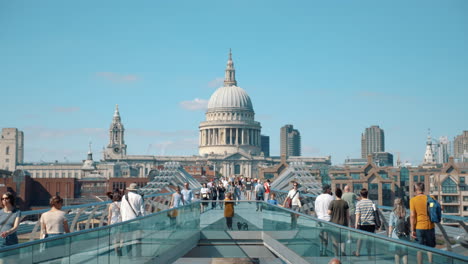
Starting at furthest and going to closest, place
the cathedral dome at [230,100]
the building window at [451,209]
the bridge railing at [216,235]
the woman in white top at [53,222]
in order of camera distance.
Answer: the cathedral dome at [230,100]
the building window at [451,209]
the woman in white top at [53,222]
the bridge railing at [216,235]

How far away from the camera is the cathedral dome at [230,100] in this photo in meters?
192

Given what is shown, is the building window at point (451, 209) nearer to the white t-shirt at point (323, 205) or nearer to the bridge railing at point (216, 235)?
the bridge railing at point (216, 235)

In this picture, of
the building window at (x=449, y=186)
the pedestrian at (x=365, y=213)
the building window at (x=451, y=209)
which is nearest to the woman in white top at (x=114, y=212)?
the pedestrian at (x=365, y=213)

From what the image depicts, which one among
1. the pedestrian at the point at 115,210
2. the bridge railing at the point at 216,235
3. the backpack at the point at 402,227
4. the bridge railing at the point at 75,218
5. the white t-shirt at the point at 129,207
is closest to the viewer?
the bridge railing at the point at 216,235

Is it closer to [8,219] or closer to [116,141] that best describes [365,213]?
[8,219]

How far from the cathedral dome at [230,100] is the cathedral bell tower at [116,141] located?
24922 millimetres

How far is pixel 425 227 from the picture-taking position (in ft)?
34.0

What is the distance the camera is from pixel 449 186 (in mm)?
77000

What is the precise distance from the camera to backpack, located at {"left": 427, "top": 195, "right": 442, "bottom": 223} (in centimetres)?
1023

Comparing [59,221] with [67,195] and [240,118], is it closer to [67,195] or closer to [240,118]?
[67,195]

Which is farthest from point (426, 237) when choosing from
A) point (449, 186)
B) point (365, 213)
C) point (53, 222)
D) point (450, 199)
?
point (449, 186)

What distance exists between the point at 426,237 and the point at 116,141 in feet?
609

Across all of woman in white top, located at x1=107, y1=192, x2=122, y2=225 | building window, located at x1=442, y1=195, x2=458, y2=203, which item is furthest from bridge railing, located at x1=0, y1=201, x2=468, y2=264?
building window, located at x1=442, y1=195, x2=458, y2=203

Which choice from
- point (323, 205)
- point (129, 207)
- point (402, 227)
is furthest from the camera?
point (323, 205)
